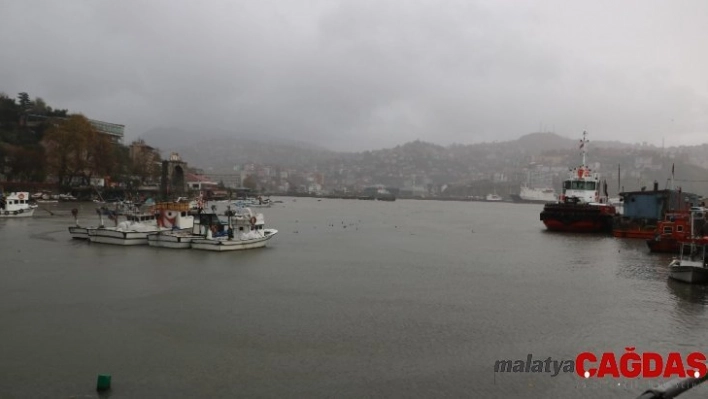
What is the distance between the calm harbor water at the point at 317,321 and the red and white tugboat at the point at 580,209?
16.9 m

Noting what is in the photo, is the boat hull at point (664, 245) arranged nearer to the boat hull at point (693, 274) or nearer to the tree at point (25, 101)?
the boat hull at point (693, 274)

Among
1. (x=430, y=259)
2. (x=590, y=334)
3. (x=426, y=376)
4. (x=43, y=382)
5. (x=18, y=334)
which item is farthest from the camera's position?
(x=430, y=259)

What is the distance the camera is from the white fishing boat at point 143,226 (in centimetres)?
3016

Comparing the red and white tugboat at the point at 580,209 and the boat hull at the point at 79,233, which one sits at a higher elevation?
the red and white tugboat at the point at 580,209

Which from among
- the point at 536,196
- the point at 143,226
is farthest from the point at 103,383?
the point at 536,196

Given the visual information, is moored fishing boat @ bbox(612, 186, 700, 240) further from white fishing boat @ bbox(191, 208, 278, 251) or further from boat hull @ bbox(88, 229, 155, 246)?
boat hull @ bbox(88, 229, 155, 246)

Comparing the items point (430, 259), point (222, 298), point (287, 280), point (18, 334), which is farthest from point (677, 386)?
point (430, 259)

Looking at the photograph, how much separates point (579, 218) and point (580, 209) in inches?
33.3

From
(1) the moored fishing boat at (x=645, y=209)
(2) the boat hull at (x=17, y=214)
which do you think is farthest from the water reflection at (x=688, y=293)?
(2) the boat hull at (x=17, y=214)

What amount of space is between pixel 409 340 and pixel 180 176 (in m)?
105

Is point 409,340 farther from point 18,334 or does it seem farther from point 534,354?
point 18,334

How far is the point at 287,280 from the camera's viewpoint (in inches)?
858

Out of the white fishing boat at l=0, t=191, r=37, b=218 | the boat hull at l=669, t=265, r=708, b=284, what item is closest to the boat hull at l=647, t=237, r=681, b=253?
the boat hull at l=669, t=265, r=708, b=284

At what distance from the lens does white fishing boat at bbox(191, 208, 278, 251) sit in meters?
28.7
